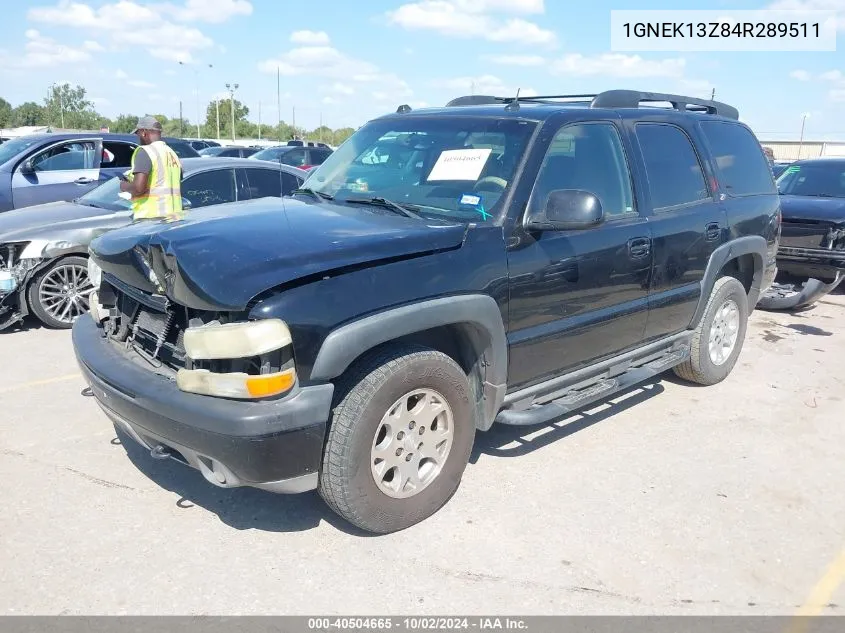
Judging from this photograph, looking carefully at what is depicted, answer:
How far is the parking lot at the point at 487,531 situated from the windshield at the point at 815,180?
523cm

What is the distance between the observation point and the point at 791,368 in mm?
6094

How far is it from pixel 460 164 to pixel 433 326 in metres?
1.09

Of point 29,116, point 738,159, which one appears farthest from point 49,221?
point 29,116

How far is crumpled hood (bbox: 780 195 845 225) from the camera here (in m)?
7.90

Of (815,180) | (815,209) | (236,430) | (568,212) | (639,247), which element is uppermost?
(815,180)

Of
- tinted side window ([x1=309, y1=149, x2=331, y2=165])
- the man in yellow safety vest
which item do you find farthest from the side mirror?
tinted side window ([x1=309, y1=149, x2=331, y2=165])

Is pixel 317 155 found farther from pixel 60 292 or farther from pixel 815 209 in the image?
pixel 815 209

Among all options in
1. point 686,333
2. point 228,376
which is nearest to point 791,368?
point 686,333

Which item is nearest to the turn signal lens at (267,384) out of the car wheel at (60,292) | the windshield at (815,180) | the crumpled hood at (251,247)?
the crumpled hood at (251,247)

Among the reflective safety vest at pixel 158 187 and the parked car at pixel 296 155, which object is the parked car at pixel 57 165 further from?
the parked car at pixel 296 155

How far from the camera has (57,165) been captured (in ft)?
30.6

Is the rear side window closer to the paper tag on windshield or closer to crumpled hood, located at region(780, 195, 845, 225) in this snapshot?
the paper tag on windshield
